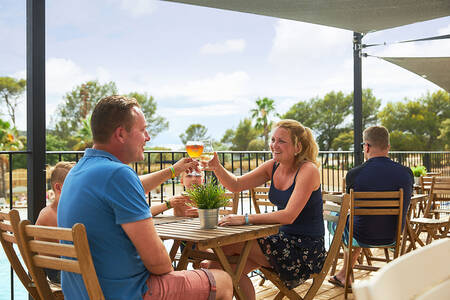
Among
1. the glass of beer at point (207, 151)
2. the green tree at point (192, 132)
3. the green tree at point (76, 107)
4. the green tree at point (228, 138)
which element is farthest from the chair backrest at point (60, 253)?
the green tree at point (192, 132)

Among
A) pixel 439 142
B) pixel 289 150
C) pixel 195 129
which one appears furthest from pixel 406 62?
pixel 195 129

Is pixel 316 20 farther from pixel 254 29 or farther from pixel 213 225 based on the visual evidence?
pixel 254 29

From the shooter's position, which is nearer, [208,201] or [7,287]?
[208,201]

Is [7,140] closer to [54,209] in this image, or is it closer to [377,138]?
[377,138]

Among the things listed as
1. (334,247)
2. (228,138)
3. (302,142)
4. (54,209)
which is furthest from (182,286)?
(228,138)

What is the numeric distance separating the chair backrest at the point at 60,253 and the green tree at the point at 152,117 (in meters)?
53.5

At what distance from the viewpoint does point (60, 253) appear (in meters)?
1.88

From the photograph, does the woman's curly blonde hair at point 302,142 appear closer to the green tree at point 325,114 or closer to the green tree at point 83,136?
the green tree at point 83,136

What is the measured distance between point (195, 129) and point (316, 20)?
56.5 metres

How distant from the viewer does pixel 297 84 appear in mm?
67688

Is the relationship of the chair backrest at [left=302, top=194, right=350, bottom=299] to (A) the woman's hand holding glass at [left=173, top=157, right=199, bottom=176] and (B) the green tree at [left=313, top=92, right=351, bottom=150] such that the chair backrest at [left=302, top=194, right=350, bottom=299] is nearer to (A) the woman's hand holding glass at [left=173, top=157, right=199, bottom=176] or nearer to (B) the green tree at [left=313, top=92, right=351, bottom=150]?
(A) the woman's hand holding glass at [left=173, top=157, right=199, bottom=176]

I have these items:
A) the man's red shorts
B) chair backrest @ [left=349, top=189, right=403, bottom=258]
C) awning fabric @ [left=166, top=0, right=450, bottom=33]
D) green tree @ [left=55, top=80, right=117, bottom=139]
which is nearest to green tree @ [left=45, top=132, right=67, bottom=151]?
green tree @ [left=55, top=80, right=117, bottom=139]

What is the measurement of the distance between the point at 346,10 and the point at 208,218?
2.98 m

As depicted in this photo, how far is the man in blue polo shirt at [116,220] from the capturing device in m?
1.94
